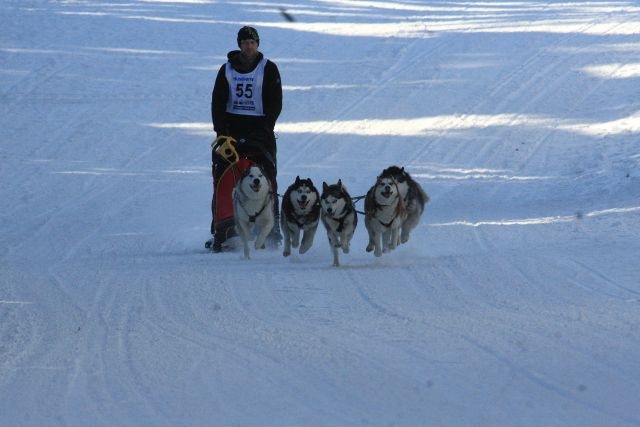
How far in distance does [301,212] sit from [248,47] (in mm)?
1407

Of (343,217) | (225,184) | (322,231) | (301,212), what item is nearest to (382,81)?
(322,231)

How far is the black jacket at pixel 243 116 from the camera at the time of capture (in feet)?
29.8

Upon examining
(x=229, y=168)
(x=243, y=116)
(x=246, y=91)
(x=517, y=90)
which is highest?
(x=517, y=90)

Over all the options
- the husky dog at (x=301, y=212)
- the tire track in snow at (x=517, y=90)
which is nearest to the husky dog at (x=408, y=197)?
the husky dog at (x=301, y=212)

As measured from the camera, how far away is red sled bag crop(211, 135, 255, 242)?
30.5 ft

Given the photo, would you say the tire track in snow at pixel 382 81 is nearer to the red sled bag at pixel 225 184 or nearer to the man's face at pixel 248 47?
the red sled bag at pixel 225 184

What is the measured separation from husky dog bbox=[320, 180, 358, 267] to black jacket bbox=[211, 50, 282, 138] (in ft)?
3.08

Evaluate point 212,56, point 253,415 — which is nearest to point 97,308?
point 253,415

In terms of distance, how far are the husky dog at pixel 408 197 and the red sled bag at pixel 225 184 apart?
3.95 feet

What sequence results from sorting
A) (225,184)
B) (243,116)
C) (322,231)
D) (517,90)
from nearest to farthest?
(243,116) → (225,184) → (322,231) → (517,90)

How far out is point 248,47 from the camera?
353 inches

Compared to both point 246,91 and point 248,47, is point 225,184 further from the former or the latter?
point 248,47

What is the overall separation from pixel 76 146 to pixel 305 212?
6831 mm

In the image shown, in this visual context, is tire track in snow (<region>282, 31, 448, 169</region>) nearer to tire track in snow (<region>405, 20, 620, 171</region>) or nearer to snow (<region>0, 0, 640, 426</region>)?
snow (<region>0, 0, 640, 426</region>)
